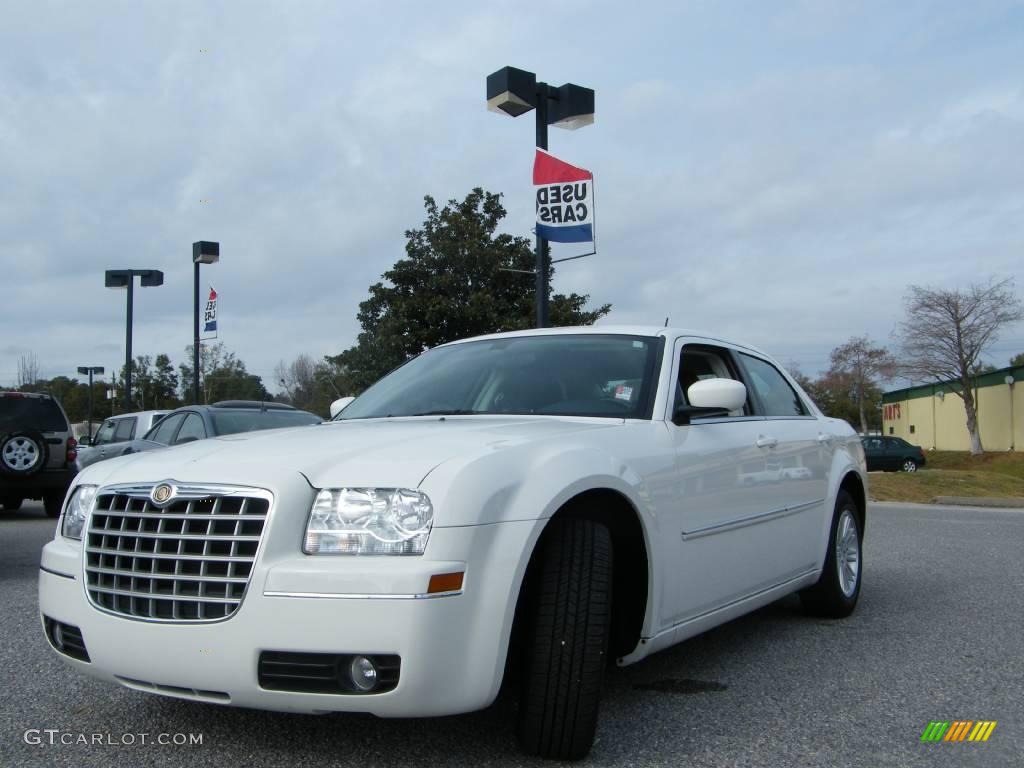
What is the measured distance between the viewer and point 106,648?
302 centimetres

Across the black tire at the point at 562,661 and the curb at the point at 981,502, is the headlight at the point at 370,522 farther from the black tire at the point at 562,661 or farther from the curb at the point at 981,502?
the curb at the point at 981,502

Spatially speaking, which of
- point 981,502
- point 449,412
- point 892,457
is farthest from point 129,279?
point 892,457

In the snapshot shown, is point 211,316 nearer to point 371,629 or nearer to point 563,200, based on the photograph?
point 563,200

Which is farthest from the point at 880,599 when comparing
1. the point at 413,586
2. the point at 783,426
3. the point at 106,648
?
the point at 106,648

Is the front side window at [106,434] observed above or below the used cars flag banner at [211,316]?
below

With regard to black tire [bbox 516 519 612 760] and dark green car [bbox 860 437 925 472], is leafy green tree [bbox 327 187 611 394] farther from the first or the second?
black tire [bbox 516 519 612 760]

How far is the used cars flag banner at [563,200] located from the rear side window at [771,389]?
5.90m

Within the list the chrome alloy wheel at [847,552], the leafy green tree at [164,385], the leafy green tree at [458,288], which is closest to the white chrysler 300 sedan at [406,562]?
the chrome alloy wheel at [847,552]

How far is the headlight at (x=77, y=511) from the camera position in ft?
11.0

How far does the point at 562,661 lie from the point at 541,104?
30.6ft

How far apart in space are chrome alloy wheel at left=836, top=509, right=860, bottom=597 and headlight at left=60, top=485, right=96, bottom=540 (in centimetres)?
387

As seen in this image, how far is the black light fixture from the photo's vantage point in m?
10.9

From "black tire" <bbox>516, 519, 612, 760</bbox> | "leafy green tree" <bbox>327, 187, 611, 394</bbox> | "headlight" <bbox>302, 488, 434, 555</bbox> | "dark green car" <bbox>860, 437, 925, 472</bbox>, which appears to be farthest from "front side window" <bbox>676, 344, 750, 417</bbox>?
"dark green car" <bbox>860, 437, 925, 472</bbox>

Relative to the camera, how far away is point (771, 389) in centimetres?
535
